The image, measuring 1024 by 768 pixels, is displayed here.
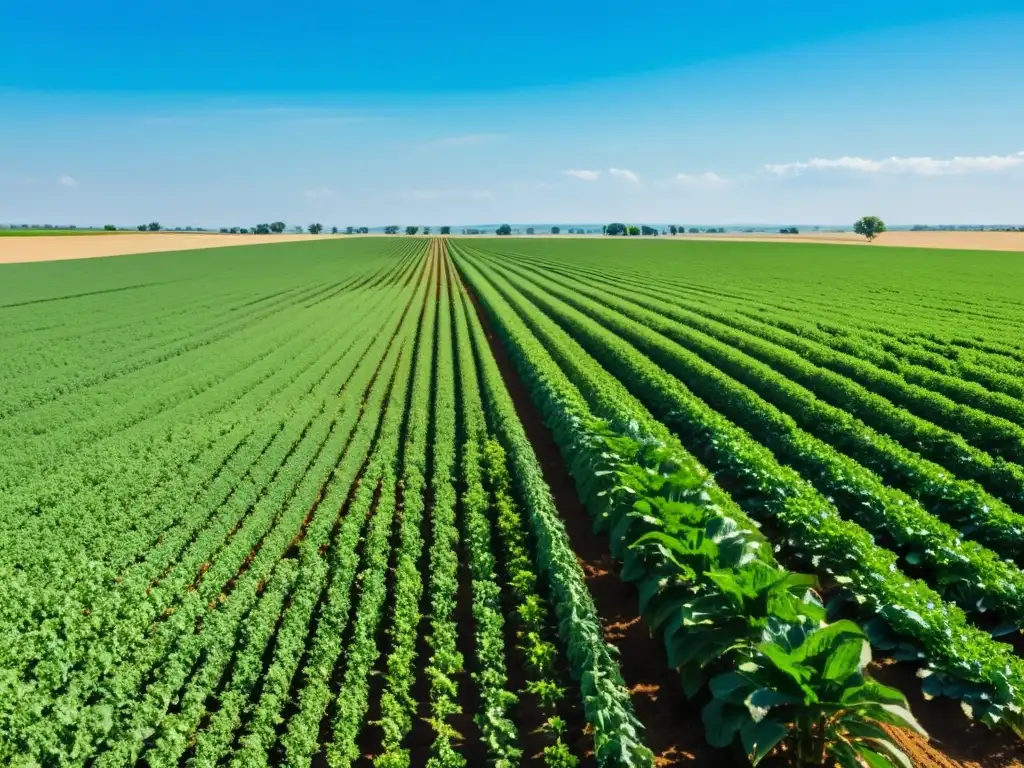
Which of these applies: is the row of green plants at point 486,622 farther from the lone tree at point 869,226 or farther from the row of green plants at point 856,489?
the lone tree at point 869,226

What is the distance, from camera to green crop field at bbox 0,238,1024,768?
652 cm

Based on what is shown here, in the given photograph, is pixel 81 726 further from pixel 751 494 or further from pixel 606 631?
pixel 751 494

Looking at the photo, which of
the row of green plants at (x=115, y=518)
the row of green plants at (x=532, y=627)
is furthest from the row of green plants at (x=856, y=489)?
the row of green plants at (x=115, y=518)

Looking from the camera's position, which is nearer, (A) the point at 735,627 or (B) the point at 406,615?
(A) the point at 735,627

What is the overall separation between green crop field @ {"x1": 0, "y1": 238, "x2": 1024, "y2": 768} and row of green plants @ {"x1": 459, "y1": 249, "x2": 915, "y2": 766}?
4 cm

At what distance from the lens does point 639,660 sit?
8141 millimetres

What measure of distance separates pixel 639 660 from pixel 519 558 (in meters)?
2.29

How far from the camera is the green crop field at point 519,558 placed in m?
6.52

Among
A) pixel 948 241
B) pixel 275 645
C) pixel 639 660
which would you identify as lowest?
pixel 639 660

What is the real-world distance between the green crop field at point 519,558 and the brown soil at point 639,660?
0.15 ft

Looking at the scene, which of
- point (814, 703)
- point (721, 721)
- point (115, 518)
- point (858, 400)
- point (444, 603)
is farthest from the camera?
point (858, 400)

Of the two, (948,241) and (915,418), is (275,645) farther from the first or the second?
(948,241)

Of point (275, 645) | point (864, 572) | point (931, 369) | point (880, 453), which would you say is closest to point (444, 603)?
point (275, 645)

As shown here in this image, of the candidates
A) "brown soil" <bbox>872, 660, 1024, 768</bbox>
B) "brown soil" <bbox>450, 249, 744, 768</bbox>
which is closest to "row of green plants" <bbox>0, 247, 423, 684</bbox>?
"brown soil" <bbox>450, 249, 744, 768</bbox>
